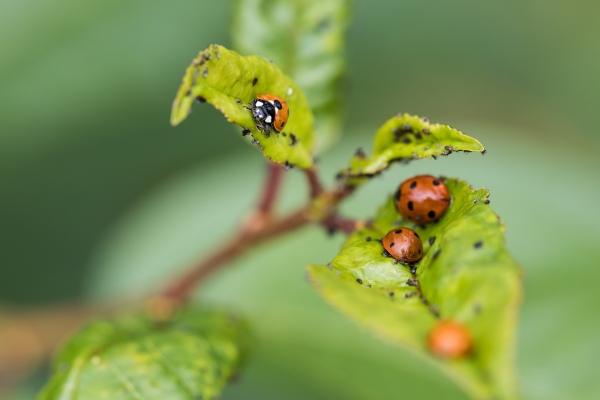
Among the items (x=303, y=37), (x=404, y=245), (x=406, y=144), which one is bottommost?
(x=404, y=245)

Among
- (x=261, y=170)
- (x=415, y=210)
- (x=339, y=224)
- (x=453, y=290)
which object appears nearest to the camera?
(x=453, y=290)

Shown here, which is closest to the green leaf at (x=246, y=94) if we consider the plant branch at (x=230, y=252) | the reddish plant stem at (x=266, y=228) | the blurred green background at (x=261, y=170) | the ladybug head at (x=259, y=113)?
the ladybug head at (x=259, y=113)

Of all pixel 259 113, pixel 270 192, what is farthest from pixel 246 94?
pixel 270 192

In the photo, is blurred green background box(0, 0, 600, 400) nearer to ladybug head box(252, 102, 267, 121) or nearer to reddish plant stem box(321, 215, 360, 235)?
reddish plant stem box(321, 215, 360, 235)

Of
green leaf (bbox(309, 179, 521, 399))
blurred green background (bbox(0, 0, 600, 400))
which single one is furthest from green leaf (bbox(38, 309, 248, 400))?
blurred green background (bbox(0, 0, 600, 400))

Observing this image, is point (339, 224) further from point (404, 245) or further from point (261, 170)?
point (261, 170)

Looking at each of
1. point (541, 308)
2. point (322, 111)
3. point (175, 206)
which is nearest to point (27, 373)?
point (175, 206)

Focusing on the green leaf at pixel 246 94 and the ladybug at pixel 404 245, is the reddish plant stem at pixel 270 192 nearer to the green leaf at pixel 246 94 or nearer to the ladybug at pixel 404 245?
the green leaf at pixel 246 94
